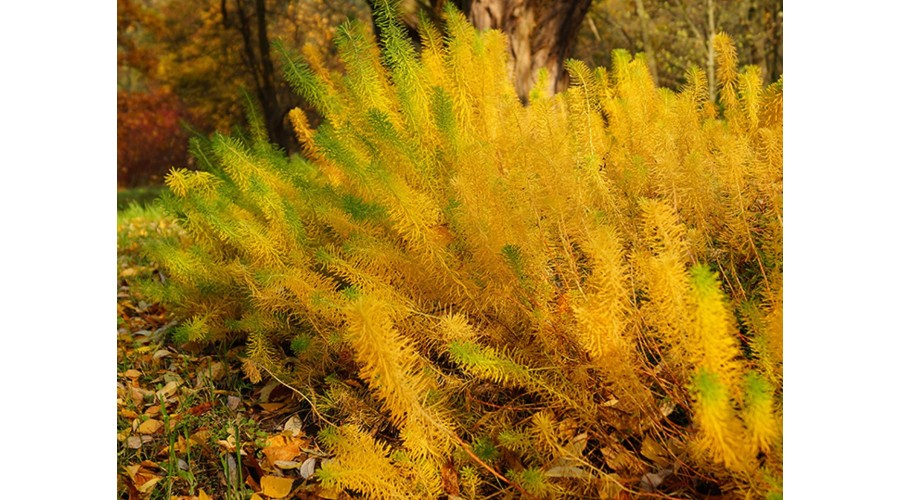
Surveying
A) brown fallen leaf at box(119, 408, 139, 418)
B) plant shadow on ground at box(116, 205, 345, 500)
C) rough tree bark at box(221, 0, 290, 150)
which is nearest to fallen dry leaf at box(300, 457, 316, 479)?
plant shadow on ground at box(116, 205, 345, 500)

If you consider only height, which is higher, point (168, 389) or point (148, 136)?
point (168, 389)

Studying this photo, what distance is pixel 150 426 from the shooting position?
1.61m

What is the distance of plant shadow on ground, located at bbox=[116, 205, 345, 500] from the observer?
137 centimetres

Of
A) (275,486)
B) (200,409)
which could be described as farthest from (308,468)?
(200,409)

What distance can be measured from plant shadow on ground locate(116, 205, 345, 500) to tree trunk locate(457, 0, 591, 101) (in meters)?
1.28

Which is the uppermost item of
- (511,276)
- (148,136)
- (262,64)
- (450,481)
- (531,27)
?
(531,27)

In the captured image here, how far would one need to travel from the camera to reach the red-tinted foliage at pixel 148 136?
9.21 meters

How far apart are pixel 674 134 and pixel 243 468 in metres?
1.04

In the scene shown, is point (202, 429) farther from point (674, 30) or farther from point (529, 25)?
point (674, 30)

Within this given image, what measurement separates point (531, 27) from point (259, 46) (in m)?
5.80
